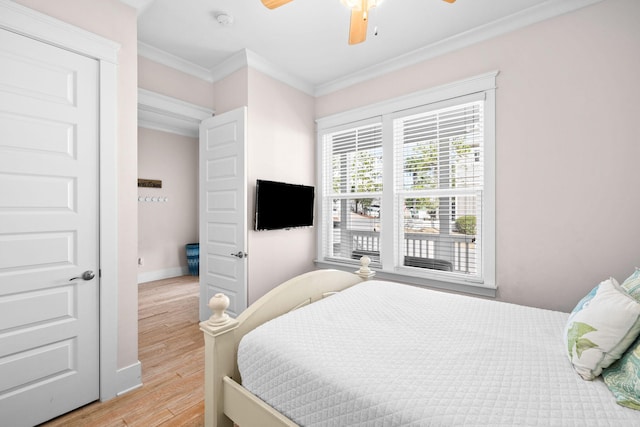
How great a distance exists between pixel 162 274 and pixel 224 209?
3.03 m

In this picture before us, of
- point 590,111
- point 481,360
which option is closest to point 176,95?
point 481,360

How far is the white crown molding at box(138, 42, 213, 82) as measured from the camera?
9.07 ft

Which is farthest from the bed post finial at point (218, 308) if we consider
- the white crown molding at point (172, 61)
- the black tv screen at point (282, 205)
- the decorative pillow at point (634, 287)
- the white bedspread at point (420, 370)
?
the white crown molding at point (172, 61)

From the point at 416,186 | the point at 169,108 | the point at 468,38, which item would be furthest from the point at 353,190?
the point at 169,108

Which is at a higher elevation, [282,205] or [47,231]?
[282,205]

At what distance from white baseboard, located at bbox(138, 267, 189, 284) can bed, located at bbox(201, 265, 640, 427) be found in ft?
13.7

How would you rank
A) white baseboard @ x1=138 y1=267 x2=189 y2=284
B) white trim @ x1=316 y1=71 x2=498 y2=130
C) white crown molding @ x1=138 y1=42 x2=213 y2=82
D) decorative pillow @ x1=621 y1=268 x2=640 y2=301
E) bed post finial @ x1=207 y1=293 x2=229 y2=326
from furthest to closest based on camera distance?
1. white baseboard @ x1=138 y1=267 x2=189 y2=284
2. white crown molding @ x1=138 y1=42 x2=213 y2=82
3. white trim @ x1=316 y1=71 x2=498 y2=130
4. bed post finial @ x1=207 y1=293 x2=229 y2=326
5. decorative pillow @ x1=621 y1=268 x2=640 y2=301

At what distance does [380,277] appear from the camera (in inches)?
126

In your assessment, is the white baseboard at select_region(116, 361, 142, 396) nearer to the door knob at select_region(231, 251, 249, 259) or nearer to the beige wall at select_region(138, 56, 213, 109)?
the door knob at select_region(231, 251, 249, 259)

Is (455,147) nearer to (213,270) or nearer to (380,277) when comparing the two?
(380,277)

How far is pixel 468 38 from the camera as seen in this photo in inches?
101

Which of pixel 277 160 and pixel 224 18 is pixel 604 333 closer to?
pixel 277 160

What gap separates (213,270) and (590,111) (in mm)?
3522

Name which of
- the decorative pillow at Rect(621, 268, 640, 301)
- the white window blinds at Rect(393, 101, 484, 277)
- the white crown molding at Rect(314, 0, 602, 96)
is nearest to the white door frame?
the white crown molding at Rect(314, 0, 602, 96)
